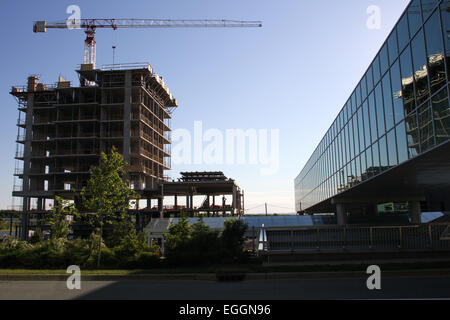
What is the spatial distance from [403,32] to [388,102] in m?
3.52

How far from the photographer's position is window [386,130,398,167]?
1794 cm

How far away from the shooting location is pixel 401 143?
17.0 meters

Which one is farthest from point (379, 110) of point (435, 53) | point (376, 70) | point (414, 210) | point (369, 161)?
point (414, 210)

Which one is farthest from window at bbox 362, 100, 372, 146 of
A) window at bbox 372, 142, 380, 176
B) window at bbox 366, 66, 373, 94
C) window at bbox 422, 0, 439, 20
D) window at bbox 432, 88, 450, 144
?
window at bbox 432, 88, 450, 144

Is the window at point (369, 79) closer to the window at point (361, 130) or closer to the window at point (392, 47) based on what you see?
the window at point (361, 130)

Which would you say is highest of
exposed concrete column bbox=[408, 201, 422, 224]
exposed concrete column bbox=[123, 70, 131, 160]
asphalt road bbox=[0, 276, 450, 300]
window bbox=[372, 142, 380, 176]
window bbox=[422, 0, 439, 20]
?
exposed concrete column bbox=[123, 70, 131, 160]

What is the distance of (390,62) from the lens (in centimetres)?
1823

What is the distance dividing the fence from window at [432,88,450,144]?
686 centimetres

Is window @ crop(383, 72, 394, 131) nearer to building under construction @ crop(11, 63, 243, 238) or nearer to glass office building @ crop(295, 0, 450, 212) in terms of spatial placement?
glass office building @ crop(295, 0, 450, 212)

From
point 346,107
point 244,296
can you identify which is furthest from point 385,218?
point 244,296

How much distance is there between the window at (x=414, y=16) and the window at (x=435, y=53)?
0.83m

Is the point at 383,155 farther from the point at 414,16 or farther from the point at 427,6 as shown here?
the point at 427,6

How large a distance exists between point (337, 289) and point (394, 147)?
28.4 feet
